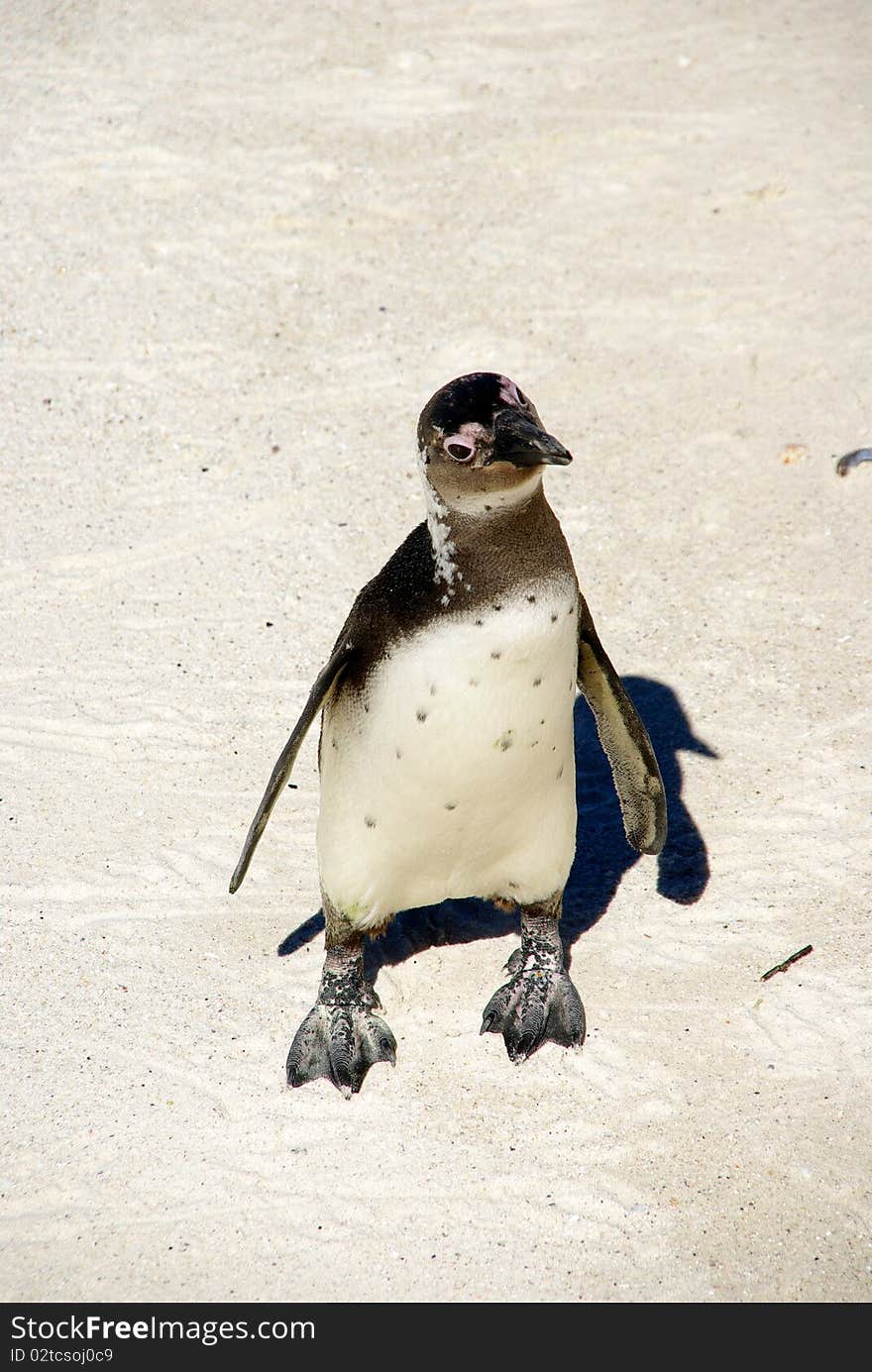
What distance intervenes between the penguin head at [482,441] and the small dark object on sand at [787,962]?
1542 millimetres

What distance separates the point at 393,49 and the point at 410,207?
1.51 metres

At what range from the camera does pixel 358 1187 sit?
2.90 m

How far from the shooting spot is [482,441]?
2566 mm

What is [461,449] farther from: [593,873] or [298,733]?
[593,873]

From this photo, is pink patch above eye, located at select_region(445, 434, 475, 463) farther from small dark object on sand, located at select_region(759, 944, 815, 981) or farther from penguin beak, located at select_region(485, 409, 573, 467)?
small dark object on sand, located at select_region(759, 944, 815, 981)

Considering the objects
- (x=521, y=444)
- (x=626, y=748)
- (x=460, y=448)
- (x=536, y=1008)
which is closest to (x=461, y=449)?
(x=460, y=448)

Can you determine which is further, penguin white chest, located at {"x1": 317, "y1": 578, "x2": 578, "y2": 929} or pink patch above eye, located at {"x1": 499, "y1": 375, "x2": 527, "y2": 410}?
penguin white chest, located at {"x1": 317, "y1": 578, "x2": 578, "y2": 929}

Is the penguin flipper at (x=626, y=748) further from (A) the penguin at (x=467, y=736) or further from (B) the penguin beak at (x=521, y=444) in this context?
(B) the penguin beak at (x=521, y=444)

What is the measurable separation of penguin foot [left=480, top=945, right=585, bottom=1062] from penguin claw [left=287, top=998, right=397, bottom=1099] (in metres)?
0.27

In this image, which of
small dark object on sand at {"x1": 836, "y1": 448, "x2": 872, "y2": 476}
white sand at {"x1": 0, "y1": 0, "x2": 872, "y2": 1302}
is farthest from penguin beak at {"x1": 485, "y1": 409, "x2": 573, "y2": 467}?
small dark object on sand at {"x1": 836, "y1": 448, "x2": 872, "y2": 476}

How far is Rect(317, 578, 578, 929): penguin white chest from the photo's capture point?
107 inches

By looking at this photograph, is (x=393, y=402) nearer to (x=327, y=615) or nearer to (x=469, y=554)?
(x=327, y=615)

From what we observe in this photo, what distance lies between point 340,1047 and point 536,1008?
488mm
